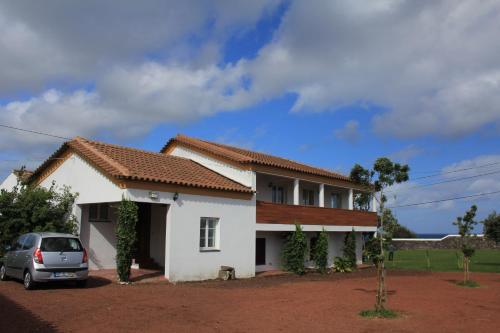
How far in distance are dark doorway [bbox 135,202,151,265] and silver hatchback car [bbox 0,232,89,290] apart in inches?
240

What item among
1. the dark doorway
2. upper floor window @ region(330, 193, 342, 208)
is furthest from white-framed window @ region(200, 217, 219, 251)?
upper floor window @ region(330, 193, 342, 208)

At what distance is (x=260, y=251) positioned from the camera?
80.2 feet

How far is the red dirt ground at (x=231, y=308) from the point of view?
9.84m

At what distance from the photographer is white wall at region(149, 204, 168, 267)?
69.6ft

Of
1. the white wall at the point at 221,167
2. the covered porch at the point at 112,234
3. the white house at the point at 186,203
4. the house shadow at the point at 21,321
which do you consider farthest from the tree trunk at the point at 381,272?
the white wall at the point at 221,167

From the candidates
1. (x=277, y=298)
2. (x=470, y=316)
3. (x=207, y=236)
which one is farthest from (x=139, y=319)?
(x=207, y=236)

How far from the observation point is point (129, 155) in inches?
803

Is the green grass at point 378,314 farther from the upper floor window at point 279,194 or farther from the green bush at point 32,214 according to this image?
the upper floor window at point 279,194

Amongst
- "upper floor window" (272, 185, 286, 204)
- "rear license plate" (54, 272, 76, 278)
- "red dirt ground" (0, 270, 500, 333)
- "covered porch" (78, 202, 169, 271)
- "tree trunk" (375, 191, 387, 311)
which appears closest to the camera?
"red dirt ground" (0, 270, 500, 333)

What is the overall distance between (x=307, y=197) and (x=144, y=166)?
40.5ft

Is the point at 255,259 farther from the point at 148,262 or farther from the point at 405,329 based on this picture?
the point at 405,329

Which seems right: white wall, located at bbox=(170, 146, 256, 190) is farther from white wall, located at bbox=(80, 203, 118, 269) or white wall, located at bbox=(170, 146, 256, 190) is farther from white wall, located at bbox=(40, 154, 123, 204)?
white wall, located at bbox=(40, 154, 123, 204)

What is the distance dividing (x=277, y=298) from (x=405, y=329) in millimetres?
5051

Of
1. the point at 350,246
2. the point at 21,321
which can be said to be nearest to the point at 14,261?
the point at 21,321
